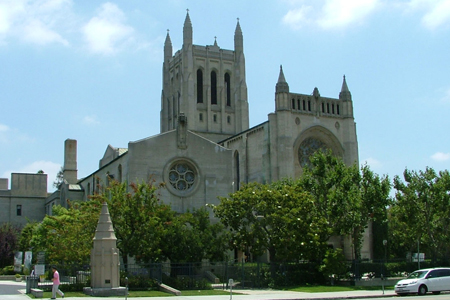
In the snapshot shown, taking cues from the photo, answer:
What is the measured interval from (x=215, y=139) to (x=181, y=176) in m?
37.8

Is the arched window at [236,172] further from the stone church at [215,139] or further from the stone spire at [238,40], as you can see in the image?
the stone spire at [238,40]

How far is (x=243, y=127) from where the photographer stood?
8706 centimetres

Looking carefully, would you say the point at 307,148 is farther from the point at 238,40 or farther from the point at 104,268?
the point at 104,268

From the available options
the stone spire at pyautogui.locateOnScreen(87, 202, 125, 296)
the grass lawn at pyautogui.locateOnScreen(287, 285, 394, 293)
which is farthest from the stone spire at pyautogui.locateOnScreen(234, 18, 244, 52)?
the stone spire at pyautogui.locateOnScreen(87, 202, 125, 296)

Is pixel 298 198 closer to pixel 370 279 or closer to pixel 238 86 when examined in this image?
pixel 370 279

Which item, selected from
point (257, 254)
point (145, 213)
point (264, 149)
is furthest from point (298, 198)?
point (264, 149)

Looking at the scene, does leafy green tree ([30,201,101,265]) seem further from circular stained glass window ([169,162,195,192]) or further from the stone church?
circular stained glass window ([169,162,195,192])

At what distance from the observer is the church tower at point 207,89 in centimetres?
8594

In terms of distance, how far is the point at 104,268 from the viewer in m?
27.7

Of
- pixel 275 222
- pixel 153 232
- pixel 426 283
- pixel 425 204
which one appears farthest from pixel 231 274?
→ pixel 425 204

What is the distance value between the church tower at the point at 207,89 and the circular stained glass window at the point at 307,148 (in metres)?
21.4

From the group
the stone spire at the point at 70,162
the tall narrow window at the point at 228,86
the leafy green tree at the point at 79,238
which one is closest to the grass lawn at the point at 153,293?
the leafy green tree at the point at 79,238

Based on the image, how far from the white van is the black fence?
24.2 ft

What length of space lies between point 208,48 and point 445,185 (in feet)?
184
